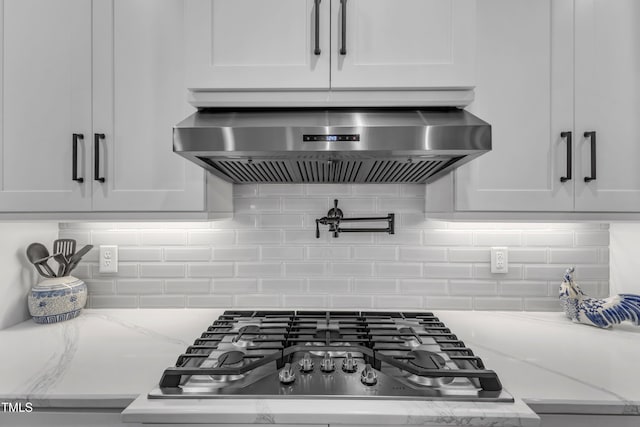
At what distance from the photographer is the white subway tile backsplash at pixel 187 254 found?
5.26 ft

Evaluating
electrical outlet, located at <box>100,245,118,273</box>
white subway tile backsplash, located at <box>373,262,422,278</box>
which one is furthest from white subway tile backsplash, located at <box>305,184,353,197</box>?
electrical outlet, located at <box>100,245,118,273</box>

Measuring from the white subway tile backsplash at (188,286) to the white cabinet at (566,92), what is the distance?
1.32 m

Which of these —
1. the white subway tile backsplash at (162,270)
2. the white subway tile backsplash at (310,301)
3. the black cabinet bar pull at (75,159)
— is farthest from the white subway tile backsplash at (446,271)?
the black cabinet bar pull at (75,159)

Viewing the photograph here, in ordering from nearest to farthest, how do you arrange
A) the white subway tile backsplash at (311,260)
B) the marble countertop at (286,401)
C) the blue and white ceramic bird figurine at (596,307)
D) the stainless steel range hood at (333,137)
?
the marble countertop at (286,401)
the stainless steel range hood at (333,137)
the blue and white ceramic bird figurine at (596,307)
the white subway tile backsplash at (311,260)

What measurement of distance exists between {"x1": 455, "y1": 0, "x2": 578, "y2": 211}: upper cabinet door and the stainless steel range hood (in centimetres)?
20

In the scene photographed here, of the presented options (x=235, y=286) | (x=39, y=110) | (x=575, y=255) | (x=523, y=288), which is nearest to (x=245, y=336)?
(x=235, y=286)

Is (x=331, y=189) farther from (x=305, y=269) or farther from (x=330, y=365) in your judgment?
(x=330, y=365)

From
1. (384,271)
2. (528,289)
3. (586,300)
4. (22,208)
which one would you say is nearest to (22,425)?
(22,208)

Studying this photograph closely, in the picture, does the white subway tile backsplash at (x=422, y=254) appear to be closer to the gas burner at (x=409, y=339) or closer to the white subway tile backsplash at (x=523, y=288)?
the white subway tile backsplash at (x=523, y=288)

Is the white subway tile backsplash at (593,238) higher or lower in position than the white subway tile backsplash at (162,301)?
higher

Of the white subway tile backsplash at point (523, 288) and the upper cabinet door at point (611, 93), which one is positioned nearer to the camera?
the upper cabinet door at point (611, 93)

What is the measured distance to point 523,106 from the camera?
4.02 ft

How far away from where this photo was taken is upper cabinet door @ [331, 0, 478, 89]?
1.06 metres

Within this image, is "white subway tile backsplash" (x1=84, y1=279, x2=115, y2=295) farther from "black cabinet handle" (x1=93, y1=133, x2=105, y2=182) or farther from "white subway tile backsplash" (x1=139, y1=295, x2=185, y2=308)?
"black cabinet handle" (x1=93, y1=133, x2=105, y2=182)
